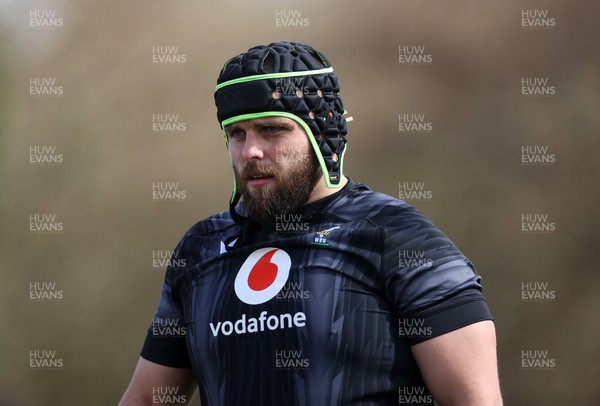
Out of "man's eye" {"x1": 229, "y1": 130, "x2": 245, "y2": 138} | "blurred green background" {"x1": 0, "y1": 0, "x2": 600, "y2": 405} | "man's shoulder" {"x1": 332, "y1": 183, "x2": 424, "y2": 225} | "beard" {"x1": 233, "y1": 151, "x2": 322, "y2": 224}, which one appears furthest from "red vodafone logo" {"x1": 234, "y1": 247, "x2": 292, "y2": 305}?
"blurred green background" {"x1": 0, "y1": 0, "x2": 600, "y2": 405}

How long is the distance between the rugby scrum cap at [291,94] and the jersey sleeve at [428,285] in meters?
0.31

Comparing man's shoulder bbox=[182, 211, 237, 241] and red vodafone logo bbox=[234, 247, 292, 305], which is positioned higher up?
man's shoulder bbox=[182, 211, 237, 241]

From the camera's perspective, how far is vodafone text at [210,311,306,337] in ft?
7.17

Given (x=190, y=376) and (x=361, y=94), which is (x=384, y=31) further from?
(x=190, y=376)

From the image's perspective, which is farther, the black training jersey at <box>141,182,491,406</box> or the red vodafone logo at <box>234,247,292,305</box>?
the red vodafone logo at <box>234,247,292,305</box>

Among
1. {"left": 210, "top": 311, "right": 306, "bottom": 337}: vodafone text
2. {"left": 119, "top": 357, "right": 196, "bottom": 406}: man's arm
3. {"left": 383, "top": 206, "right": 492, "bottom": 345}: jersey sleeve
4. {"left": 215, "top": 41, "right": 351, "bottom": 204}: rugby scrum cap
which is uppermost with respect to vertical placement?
{"left": 215, "top": 41, "right": 351, "bottom": 204}: rugby scrum cap

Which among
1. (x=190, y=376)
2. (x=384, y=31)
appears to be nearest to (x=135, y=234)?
(x=384, y=31)

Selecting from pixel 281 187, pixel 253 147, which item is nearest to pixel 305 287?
pixel 281 187

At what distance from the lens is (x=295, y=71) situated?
2.45m

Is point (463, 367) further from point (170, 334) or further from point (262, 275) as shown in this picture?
point (170, 334)

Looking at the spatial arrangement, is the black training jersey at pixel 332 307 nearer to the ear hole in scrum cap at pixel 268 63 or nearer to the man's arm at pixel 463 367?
the man's arm at pixel 463 367

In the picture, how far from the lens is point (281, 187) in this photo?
2.34m

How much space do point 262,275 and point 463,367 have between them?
1.92ft

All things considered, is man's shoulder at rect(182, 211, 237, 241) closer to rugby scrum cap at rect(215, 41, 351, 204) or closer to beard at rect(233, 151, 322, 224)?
rugby scrum cap at rect(215, 41, 351, 204)
